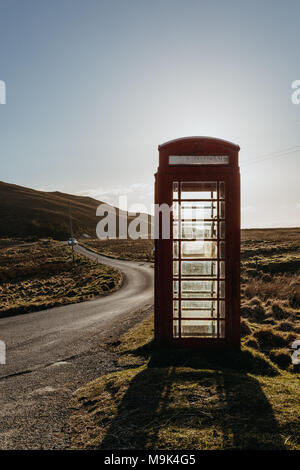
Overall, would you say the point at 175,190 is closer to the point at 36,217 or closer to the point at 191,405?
the point at 191,405

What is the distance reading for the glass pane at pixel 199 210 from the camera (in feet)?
21.1

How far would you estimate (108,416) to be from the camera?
429 cm

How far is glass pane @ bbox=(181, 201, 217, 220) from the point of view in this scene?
6.43m

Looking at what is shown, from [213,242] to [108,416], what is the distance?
144 inches

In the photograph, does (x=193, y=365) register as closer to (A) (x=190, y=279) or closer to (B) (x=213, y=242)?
(A) (x=190, y=279)

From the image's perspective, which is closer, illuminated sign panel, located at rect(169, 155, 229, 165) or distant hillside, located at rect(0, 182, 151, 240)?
illuminated sign panel, located at rect(169, 155, 229, 165)

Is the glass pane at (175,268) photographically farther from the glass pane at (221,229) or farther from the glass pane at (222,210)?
the glass pane at (222,210)

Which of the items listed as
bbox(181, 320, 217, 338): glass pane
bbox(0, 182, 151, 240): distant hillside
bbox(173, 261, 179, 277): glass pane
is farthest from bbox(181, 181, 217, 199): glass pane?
bbox(0, 182, 151, 240): distant hillside

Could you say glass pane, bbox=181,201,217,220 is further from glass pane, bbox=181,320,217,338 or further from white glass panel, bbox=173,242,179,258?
glass pane, bbox=181,320,217,338

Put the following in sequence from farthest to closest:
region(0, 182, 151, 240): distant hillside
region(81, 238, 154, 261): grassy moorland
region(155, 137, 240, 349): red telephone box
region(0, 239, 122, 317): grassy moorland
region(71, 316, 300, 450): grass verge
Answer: region(0, 182, 151, 240): distant hillside
region(81, 238, 154, 261): grassy moorland
region(0, 239, 122, 317): grassy moorland
region(155, 137, 240, 349): red telephone box
region(71, 316, 300, 450): grass verge

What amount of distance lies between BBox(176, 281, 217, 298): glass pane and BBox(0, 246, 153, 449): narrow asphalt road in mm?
2065

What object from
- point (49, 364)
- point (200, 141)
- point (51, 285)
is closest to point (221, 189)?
point (200, 141)

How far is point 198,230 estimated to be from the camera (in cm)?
650
